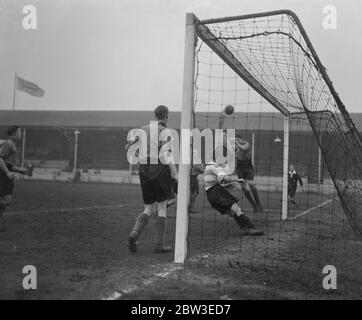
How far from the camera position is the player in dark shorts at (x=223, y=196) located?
6.76m

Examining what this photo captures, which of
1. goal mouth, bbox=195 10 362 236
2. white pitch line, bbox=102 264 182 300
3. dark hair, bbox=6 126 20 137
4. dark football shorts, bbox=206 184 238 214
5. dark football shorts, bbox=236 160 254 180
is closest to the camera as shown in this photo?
white pitch line, bbox=102 264 182 300

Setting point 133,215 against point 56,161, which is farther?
point 56,161

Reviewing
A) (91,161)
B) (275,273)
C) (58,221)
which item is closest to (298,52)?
(275,273)

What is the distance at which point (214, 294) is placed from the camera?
3857 millimetres

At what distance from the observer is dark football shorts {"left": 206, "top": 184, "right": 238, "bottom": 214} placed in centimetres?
675

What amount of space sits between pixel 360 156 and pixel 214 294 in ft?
14.5

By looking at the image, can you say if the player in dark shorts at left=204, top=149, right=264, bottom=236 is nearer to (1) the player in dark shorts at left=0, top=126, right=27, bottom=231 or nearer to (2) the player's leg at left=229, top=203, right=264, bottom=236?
(2) the player's leg at left=229, top=203, right=264, bottom=236

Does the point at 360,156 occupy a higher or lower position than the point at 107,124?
lower

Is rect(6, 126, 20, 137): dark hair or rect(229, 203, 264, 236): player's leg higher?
rect(6, 126, 20, 137): dark hair

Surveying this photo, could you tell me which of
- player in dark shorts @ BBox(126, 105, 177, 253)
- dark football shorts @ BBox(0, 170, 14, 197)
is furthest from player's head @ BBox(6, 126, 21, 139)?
player in dark shorts @ BBox(126, 105, 177, 253)

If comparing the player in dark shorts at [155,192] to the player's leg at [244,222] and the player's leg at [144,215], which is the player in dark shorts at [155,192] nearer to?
the player's leg at [144,215]

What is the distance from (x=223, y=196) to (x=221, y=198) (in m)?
0.05
